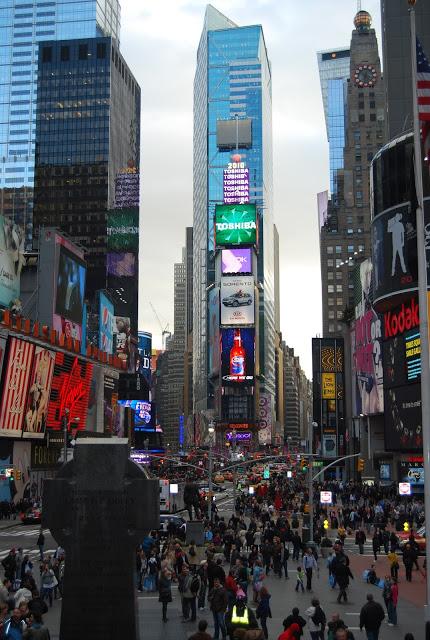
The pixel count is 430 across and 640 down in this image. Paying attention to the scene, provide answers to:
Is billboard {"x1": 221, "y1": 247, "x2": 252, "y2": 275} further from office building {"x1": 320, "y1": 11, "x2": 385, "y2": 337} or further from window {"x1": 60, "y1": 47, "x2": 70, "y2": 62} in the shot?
window {"x1": 60, "y1": 47, "x2": 70, "y2": 62}

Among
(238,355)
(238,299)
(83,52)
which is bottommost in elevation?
(238,355)

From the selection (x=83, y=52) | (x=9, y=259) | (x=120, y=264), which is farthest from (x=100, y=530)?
(x=83, y=52)

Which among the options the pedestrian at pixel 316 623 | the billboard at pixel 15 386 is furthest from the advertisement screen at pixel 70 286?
the pedestrian at pixel 316 623

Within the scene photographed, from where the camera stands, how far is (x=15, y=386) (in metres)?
68.6

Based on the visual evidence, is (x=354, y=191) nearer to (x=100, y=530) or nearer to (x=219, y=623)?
(x=219, y=623)

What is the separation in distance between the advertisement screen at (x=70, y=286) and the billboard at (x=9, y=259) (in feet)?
37.1

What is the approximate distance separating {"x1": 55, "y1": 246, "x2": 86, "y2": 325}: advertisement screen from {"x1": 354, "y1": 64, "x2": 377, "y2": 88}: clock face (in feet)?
354

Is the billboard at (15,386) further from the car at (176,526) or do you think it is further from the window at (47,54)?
the window at (47,54)

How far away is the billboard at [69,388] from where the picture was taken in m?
79.5

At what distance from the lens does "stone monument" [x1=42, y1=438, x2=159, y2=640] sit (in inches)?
637

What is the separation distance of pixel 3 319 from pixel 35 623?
5074cm

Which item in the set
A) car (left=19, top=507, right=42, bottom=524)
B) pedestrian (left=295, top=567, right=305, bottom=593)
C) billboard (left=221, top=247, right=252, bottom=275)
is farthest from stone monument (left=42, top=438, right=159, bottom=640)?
billboard (left=221, top=247, right=252, bottom=275)

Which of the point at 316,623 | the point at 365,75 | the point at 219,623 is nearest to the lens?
the point at 316,623

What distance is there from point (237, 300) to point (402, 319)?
4882 inches
